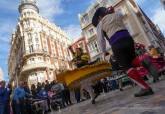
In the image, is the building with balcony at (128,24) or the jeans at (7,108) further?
the building with balcony at (128,24)

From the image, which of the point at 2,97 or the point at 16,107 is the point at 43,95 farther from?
the point at 2,97

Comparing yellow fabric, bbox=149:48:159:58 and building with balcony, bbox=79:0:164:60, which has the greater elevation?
building with balcony, bbox=79:0:164:60

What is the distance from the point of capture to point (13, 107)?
1160 cm

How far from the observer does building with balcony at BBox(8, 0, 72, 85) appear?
5144 centimetres

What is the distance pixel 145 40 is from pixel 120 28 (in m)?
32.7

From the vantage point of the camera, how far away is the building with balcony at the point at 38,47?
51.4m

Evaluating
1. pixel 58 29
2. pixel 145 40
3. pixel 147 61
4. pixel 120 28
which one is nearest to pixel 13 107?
pixel 147 61

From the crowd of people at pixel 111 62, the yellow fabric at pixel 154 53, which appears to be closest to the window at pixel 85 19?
the crowd of people at pixel 111 62

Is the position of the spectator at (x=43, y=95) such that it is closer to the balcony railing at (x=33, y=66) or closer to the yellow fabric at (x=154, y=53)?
the yellow fabric at (x=154, y=53)

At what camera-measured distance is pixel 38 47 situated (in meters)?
56.2

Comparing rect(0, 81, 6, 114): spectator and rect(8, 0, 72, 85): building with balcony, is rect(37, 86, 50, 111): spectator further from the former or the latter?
rect(8, 0, 72, 85): building with balcony

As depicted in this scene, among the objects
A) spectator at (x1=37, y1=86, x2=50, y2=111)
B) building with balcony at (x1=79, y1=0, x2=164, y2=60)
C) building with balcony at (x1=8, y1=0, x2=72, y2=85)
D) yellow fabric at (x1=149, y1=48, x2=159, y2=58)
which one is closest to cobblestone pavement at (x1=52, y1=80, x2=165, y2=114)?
yellow fabric at (x1=149, y1=48, x2=159, y2=58)

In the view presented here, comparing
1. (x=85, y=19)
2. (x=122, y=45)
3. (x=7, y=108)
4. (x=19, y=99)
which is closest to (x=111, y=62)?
(x=122, y=45)

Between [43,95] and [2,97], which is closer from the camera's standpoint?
[2,97]
